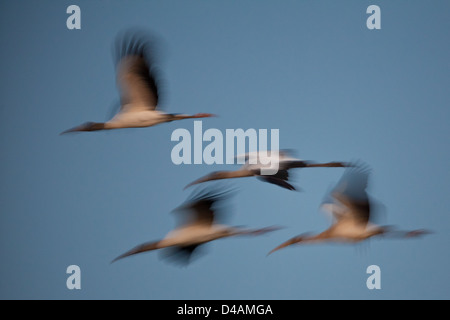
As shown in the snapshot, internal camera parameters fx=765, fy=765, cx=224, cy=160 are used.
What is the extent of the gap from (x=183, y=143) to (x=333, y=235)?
2.97 feet

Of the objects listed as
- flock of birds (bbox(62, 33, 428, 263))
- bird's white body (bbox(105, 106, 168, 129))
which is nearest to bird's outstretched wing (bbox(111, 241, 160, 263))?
flock of birds (bbox(62, 33, 428, 263))

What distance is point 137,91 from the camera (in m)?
3.33

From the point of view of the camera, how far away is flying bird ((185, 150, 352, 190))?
3600 millimetres

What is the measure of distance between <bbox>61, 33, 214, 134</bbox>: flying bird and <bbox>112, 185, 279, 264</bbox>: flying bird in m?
0.39

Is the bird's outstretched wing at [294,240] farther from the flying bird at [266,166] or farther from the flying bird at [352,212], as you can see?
the flying bird at [266,166]

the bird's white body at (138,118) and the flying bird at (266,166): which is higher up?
the bird's white body at (138,118)

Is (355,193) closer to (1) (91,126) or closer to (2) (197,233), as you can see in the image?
(2) (197,233)

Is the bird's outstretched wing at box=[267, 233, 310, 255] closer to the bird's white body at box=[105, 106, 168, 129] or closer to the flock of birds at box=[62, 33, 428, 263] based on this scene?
the flock of birds at box=[62, 33, 428, 263]

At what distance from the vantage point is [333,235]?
377 centimetres

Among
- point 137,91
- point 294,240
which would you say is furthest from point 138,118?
point 294,240

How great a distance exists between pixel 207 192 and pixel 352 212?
711 mm

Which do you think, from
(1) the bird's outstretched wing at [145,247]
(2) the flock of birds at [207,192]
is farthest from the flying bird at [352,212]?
(1) the bird's outstretched wing at [145,247]

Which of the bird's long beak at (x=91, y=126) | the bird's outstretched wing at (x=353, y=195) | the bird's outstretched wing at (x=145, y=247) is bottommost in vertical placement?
the bird's outstretched wing at (x=145, y=247)

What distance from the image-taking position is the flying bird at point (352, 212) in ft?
11.9
